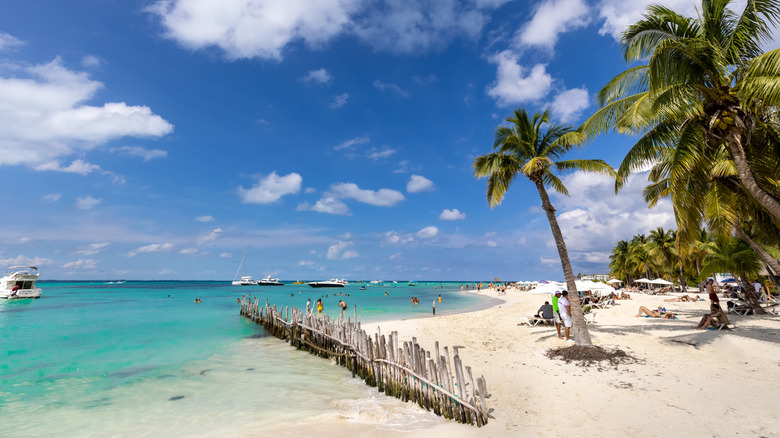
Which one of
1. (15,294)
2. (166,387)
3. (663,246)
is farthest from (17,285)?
(663,246)

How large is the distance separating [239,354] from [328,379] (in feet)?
20.6

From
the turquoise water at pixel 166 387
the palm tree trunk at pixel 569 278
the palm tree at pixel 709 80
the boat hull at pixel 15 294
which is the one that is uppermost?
the palm tree at pixel 709 80

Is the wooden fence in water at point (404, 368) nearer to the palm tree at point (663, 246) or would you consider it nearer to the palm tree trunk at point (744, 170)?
the palm tree trunk at point (744, 170)

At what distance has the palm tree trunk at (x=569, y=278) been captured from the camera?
11031 mm

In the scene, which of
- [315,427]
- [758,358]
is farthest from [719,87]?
[315,427]

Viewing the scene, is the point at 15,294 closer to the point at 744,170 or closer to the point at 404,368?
the point at 404,368

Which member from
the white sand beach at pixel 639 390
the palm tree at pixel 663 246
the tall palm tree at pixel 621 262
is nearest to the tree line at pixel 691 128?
the white sand beach at pixel 639 390

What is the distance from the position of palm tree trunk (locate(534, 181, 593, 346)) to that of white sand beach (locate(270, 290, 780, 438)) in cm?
139

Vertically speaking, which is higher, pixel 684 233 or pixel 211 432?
pixel 684 233

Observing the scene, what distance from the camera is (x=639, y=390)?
7.54m

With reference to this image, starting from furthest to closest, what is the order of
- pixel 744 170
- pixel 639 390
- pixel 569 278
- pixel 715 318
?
pixel 715 318 < pixel 569 278 < pixel 744 170 < pixel 639 390

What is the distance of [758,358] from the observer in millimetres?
9562

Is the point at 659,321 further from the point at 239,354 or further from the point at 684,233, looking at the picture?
the point at 239,354

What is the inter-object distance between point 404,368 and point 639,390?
530 cm
